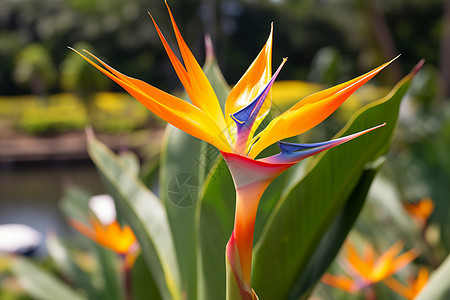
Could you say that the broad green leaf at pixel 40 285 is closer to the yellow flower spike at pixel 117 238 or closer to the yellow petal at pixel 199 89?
the yellow flower spike at pixel 117 238

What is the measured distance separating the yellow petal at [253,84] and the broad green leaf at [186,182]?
0.37ft

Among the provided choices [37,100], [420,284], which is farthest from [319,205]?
[37,100]

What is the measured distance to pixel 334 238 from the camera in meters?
0.41

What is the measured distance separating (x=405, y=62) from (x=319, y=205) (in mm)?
13837

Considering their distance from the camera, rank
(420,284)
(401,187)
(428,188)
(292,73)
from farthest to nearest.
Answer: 1. (292,73)
2. (401,187)
3. (428,188)
4. (420,284)

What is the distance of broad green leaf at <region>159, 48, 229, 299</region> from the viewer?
0.41 meters

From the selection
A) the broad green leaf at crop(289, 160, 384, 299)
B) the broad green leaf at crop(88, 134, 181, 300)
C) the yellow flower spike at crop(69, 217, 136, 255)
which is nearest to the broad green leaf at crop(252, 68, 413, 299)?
the broad green leaf at crop(289, 160, 384, 299)

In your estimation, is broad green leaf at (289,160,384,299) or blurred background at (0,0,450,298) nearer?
broad green leaf at (289,160,384,299)

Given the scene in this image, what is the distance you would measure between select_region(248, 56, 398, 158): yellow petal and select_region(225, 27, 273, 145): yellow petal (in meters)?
0.04

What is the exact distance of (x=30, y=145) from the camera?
8.85 meters

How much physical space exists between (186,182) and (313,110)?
7.3 inches

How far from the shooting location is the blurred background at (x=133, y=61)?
527 cm

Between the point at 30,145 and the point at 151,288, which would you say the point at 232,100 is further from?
the point at 30,145

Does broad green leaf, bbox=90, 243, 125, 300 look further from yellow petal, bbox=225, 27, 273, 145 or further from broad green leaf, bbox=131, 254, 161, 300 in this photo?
yellow petal, bbox=225, 27, 273, 145
